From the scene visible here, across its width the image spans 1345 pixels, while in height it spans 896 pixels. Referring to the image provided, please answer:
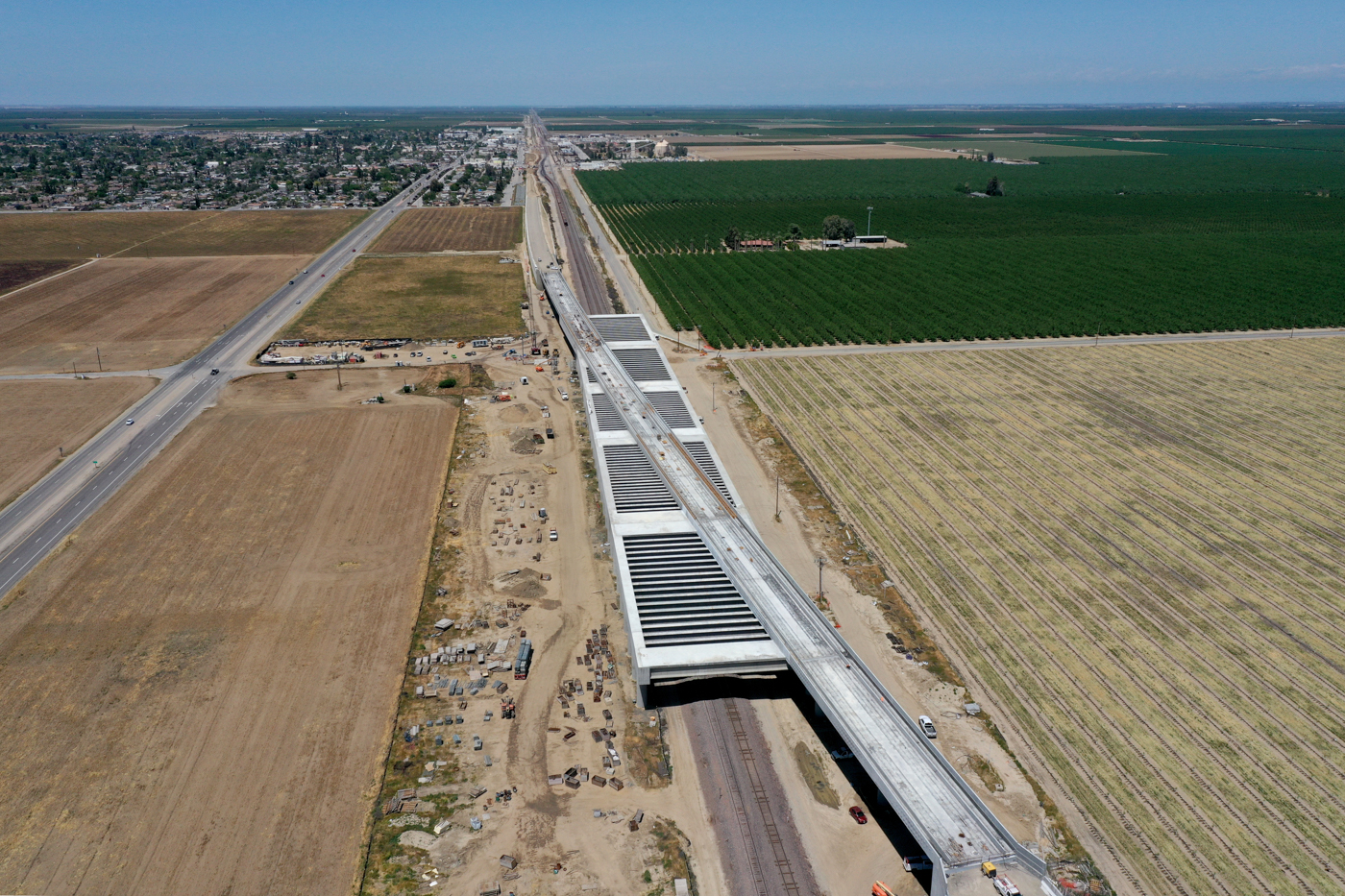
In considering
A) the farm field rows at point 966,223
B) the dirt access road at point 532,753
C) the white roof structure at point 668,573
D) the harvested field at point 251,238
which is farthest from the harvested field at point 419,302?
the dirt access road at point 532,753

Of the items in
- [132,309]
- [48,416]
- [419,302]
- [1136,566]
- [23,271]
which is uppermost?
[23,271]

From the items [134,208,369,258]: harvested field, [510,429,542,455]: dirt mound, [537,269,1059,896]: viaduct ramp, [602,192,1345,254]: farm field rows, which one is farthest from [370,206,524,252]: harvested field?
[537,269,1059,896]: viaduct ramp

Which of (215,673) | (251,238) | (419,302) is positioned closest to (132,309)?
(419,302)

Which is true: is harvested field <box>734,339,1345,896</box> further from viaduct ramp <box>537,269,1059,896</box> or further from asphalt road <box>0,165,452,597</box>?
asphalt road <box>0,165,452,597</box>

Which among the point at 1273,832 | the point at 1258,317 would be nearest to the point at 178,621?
the point at 1273,832

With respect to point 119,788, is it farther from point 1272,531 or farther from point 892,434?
point 1272,531

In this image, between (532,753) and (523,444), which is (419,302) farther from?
(532,753)

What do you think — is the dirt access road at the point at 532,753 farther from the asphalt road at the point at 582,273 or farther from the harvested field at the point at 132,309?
the harvested field at the point at 132,309
